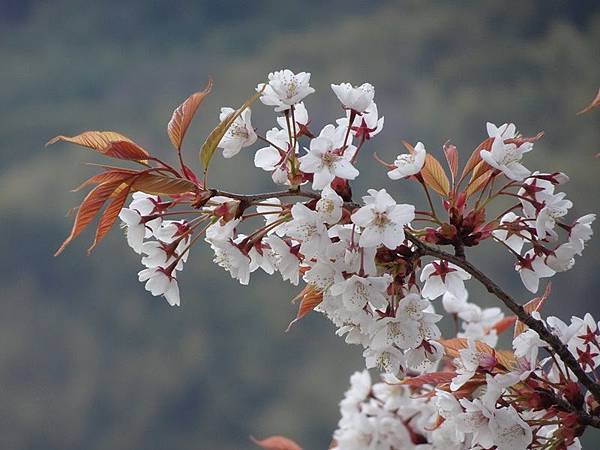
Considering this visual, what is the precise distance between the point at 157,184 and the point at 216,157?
7.58 feet

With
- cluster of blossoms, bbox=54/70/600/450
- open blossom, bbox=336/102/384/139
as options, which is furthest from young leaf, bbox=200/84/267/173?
open blossom, bbox=336/102/384/139

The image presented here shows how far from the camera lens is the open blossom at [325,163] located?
24.0 inches

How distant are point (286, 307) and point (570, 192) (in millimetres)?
1112

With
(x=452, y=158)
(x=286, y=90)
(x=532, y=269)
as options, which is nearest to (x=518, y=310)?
(x=532, y=269)

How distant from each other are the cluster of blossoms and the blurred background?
2.04m

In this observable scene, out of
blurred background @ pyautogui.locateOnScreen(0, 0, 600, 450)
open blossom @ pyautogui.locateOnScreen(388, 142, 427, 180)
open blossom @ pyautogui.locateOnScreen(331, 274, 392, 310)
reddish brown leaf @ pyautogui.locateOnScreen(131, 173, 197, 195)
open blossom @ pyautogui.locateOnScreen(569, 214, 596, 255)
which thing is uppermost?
blurred background @ pyautogui.locateOnScreen(0, 0, 600, 450)

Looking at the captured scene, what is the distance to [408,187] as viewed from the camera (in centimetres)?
283

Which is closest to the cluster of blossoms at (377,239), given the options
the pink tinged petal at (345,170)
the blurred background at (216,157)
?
the pink tinged petal at (345,170)

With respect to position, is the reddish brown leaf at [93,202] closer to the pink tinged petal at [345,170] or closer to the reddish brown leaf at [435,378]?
the pink tinged petal at [345,170]

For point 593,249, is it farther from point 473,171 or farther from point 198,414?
point 473,171

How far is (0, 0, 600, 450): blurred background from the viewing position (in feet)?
8.86

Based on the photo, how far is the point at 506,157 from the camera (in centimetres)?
65

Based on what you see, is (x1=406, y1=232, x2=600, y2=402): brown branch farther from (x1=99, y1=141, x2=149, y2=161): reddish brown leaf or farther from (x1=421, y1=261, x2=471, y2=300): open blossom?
(x1=99, y1=141, x2=149, y2=161): reddish brown leaf

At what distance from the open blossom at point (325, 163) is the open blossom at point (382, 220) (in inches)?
1.2
